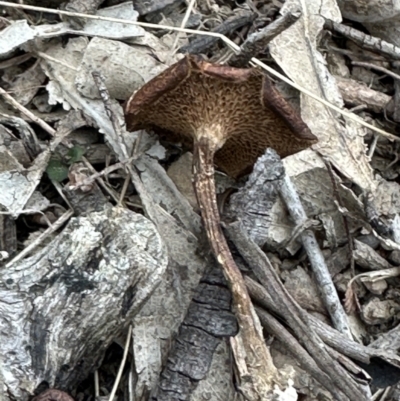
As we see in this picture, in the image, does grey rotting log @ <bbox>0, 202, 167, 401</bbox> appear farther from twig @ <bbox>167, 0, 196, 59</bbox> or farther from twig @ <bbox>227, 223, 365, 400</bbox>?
twig @ <bbox>167, 0, 196, 59</bbox>

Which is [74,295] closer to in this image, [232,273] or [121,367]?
[121,367]

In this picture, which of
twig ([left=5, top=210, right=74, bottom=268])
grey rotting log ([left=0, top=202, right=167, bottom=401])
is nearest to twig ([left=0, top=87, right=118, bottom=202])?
twig ([left=5, top=210, right=74, bottom=268])

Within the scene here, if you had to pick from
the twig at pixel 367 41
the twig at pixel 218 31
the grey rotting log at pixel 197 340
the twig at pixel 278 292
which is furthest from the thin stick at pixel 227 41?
the grey rotting log at pixel 197 340

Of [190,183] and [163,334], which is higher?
[190,183]

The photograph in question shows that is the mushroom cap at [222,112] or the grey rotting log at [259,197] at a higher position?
the mushroom cap at [222,112]

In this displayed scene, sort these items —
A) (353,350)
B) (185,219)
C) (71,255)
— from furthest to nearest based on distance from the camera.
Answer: (185,219) → (353,350) → (71,255)

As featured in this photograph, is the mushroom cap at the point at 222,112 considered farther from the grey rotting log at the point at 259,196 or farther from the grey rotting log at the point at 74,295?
the grey rotting log at the point at 74,295

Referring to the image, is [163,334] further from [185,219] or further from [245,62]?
[245,62]

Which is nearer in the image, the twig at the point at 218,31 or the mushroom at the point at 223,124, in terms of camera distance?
the mushroom at the point at 223,124

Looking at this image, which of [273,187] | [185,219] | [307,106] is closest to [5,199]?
[185,219]
